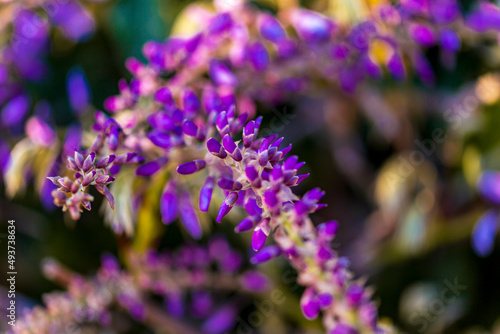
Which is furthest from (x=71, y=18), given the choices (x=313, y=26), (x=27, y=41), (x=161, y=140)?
(x=161, y=140)

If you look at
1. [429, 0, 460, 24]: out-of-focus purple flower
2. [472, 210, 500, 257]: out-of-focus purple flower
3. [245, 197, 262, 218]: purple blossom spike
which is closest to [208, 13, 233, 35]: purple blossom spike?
[429, 0, 460, 24]: out-of-focus purple flower

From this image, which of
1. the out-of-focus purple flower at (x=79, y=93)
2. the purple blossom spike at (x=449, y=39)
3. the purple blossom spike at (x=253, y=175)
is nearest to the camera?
the purple blossom spike at (x=253, y=175)

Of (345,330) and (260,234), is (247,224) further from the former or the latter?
(345,330)

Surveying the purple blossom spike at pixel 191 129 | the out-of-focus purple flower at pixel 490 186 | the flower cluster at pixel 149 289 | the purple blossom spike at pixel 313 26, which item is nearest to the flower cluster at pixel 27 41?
the flower cluster at pixel 149 289

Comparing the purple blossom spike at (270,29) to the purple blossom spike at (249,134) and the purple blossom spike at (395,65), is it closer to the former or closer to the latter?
the purple blossom spike at (395,65)

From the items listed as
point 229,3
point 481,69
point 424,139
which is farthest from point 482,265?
point 229,3

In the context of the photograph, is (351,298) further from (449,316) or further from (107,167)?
(449,316)
